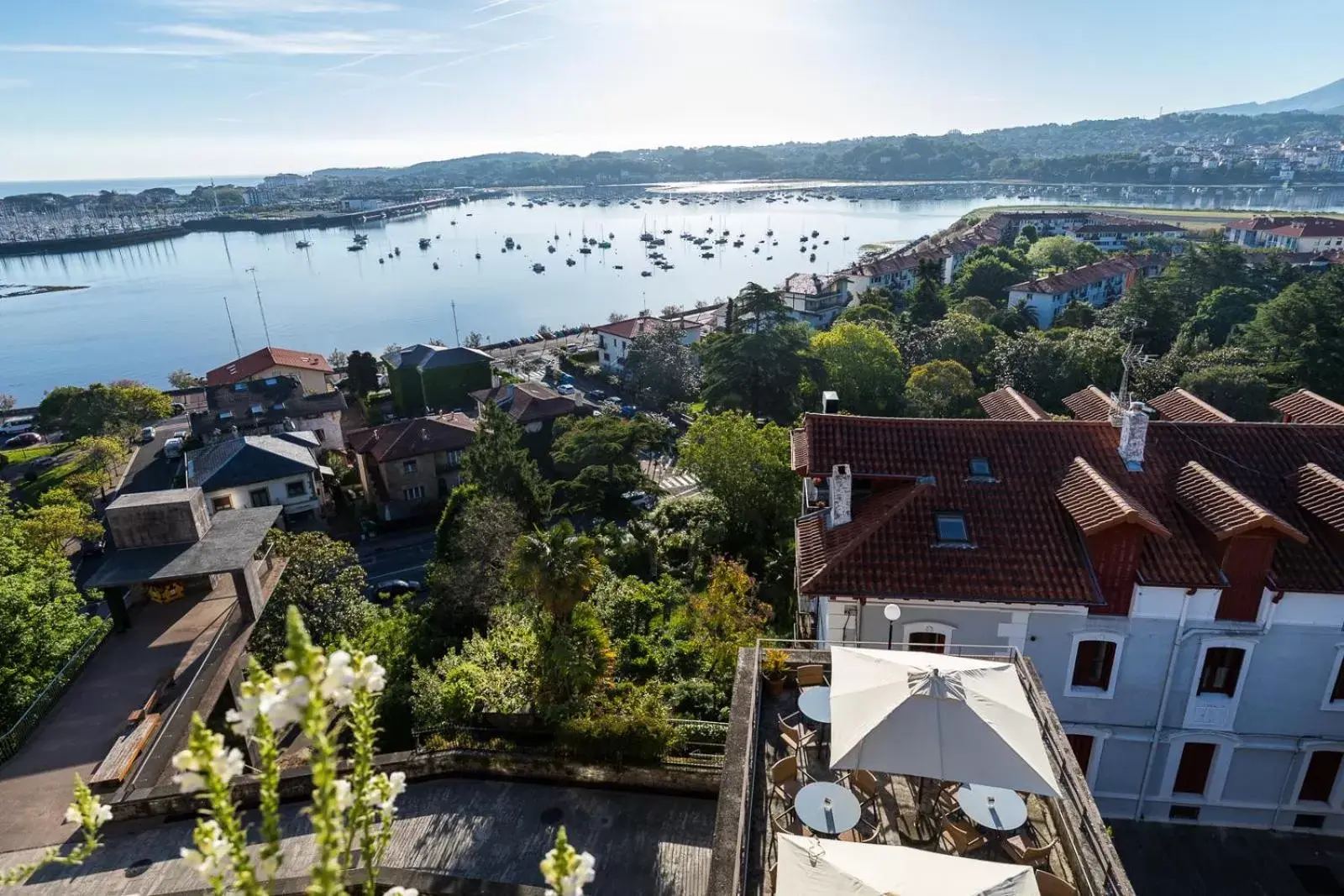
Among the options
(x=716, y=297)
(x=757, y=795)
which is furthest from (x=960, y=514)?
(x=716, y=297)

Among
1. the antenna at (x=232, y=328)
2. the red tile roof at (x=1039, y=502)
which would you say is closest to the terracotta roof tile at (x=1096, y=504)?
the red tile roof at (x=1039, y=502)

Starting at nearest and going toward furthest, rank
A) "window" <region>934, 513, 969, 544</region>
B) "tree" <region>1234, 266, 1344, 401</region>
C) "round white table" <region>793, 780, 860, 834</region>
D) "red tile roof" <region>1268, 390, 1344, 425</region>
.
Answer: "round white table" <region>793, 780, 860, 834</region>
"window" <region>934, 513, 969, 544</region>
"red tile roof" <region>1268, 390, 1344, 425</region>
"tree" <region>1234, 266, 1344, 401</region>

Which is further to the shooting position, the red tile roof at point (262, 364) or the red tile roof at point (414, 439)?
the red tile roof at point (262, 364)

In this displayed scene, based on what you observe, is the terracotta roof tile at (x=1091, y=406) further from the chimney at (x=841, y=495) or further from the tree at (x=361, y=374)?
the tree at (x=361, y=374)

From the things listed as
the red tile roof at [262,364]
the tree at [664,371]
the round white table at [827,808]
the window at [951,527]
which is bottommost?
the tree at [664,371]

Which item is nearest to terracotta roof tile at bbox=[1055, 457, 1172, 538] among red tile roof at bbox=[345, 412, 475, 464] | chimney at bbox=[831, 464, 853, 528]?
chimney at bbox=[831, 464, 853, 528]

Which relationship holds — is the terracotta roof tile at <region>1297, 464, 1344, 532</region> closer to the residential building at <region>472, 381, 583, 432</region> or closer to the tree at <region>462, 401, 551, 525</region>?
the tree at <region>462, 401, 551, 525</region>

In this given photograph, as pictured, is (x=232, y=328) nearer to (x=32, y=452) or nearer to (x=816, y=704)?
(x=32, y=452)
